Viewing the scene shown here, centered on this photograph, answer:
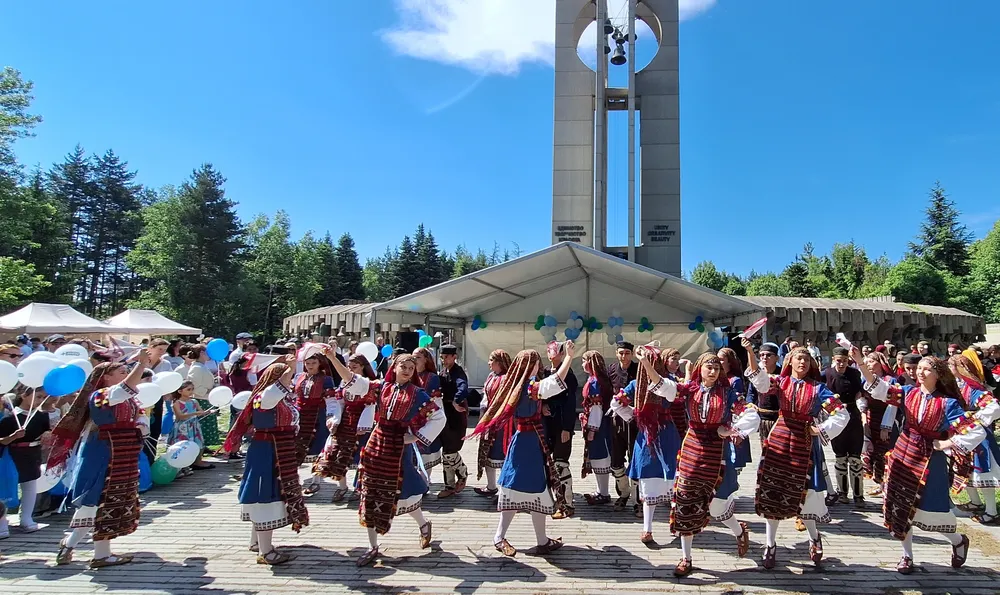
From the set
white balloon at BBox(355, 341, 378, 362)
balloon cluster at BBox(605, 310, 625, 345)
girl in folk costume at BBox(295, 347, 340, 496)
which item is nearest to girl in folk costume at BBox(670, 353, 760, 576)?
girl in folk costume at BBox(295, 347, 340, 496)

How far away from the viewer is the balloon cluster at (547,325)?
1206 centimetres

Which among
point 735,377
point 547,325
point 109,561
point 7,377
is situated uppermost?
point 547,325

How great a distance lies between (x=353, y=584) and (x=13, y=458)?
12.4 ft

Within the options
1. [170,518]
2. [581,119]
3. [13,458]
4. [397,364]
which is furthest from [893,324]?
[13,458]

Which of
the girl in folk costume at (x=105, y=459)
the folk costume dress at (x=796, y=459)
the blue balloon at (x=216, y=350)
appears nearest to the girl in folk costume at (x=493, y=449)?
the folk costume dress at (x=796, y=459)

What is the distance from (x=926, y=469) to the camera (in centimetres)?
398

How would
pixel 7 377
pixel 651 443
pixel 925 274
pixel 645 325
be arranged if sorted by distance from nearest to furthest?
pixel 7 377 < pixel 651 443 < pixel 645 325 < pixel 925 274

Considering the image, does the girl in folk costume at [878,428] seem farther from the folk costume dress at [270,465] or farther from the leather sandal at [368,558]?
the folk costume dress at [270,465]

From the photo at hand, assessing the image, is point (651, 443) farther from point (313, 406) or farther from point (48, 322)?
point (48, 322)

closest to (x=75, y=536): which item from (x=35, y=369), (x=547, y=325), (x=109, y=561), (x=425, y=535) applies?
(x=109, y=561)

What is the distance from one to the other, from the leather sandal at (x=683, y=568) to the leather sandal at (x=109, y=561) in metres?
4.41

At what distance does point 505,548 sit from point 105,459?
3.28 meters

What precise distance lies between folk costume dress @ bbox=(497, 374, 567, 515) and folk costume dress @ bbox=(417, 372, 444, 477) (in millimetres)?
661

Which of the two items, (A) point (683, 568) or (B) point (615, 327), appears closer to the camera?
(A) point (683, 568)
